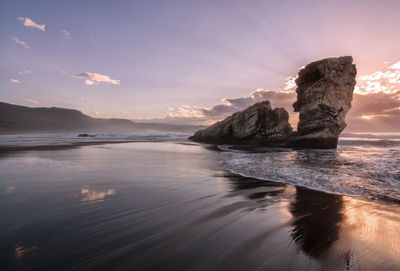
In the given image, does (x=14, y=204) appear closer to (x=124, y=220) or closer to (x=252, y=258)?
(x=124, y=220)

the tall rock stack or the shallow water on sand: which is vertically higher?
the tall rock stack

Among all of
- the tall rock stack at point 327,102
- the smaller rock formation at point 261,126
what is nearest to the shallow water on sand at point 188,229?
the tall rock stack at point 327,102

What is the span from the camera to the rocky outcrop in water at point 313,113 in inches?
637

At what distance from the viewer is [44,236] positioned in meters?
2.14

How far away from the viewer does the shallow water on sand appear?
5.84ft

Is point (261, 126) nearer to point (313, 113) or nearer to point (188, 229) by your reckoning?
point (313, 113)

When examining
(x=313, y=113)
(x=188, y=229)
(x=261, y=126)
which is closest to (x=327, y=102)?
(x=313, y=113)

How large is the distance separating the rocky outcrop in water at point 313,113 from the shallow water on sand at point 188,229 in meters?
14.6

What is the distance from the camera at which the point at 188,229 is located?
2445 mm

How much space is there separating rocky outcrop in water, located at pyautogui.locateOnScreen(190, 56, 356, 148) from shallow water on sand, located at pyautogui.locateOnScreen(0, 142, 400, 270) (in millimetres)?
14555

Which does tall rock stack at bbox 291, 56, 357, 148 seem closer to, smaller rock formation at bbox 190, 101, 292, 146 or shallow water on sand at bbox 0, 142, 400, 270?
smaller rock formation at bbox 190, 101, 292, 146

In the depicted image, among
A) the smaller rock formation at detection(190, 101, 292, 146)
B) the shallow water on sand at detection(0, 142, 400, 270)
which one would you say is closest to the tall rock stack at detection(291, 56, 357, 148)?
the smaller rock formation at detection(190, 101, 292, 146)

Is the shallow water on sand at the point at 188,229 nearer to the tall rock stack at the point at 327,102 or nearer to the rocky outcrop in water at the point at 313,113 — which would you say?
the tall rock stack at the point at 327,102

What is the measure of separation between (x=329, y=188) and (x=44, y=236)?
219 inches
